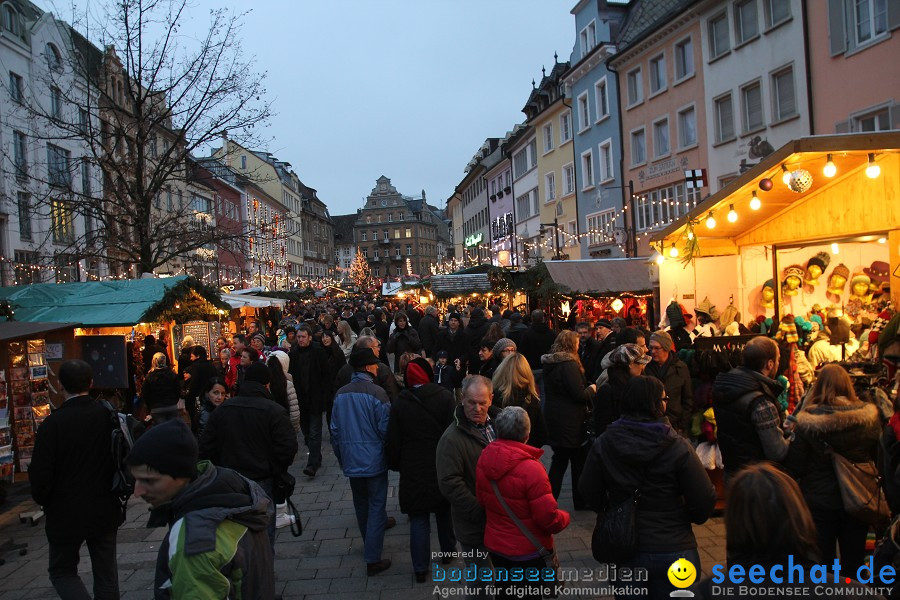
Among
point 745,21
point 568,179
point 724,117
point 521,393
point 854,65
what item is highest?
point 745,21

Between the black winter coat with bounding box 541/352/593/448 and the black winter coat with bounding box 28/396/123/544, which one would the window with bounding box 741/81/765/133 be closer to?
the black winter coat with bounding box 541/352/593/448

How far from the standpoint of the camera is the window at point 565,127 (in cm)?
3183

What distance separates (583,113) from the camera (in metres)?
30.2

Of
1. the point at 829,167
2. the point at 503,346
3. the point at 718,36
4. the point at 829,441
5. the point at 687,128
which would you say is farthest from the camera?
the point at 687,128

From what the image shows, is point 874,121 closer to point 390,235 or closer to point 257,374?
point 257,374

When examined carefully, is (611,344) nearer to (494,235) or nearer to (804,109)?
(804,109)

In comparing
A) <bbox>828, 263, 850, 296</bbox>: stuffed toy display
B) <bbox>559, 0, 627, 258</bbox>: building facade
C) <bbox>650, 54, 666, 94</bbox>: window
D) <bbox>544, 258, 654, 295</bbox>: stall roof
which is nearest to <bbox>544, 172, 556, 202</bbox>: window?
<bbox>559, 0, 627, 258</bbox>: building facade

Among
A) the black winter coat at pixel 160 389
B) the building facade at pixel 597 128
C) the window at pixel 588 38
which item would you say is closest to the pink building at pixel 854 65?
the building facade at pixel 597 128

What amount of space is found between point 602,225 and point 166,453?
89.6ft

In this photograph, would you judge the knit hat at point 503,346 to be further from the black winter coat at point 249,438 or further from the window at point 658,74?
the window at point 658,74

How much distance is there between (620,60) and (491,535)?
82.8ft

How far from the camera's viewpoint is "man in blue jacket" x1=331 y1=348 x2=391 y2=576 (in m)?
5.41

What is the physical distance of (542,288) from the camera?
14961 millimetres

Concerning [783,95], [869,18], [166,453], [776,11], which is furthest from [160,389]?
[776,11]
